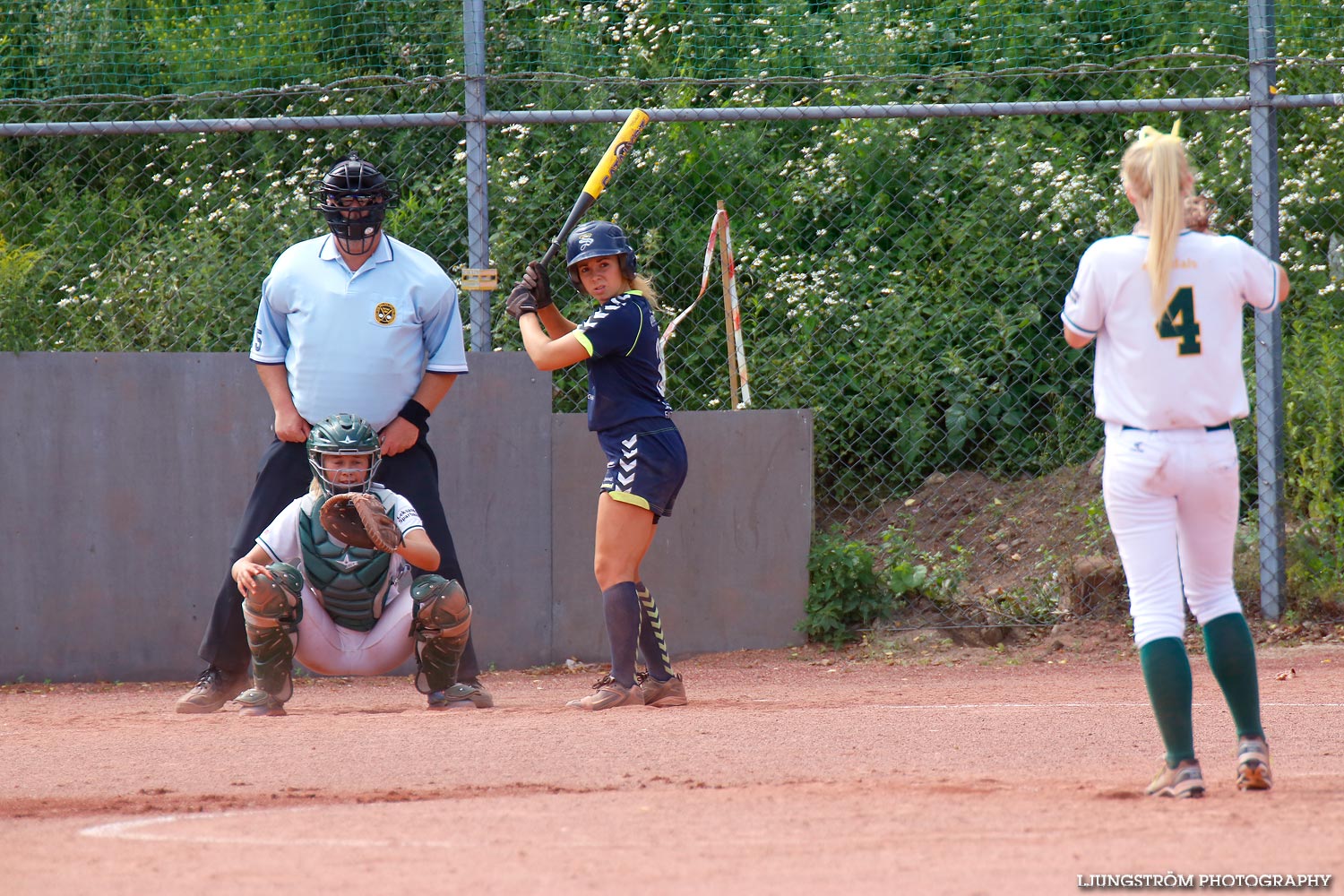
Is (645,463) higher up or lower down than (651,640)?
higher up

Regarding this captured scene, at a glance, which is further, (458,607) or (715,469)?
(715,469)

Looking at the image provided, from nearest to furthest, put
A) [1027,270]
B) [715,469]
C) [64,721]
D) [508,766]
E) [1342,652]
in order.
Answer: [508,766]
[64,721]
[1342,652]
[715,469]
[1027,270]

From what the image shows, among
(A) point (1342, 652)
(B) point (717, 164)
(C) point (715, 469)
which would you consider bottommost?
(A) point (1342, 652)

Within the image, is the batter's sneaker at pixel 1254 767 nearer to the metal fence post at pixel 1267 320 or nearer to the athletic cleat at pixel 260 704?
the athletic cleat at pixel 260 704

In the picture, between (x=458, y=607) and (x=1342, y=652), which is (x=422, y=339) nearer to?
(x=458, y=607)

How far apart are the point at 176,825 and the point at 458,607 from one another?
5.64 ft

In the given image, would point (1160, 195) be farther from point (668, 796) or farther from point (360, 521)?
point (360, 521)

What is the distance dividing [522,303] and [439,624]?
1.38 metres

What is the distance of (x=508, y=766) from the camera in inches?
165

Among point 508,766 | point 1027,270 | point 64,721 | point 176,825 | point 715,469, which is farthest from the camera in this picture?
point 1027,270

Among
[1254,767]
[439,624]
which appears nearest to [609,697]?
[439,624]

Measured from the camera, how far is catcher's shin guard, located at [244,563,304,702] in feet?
16.0

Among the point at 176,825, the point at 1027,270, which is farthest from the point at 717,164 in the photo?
the point at 176,825

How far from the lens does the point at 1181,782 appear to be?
345 centimetres
